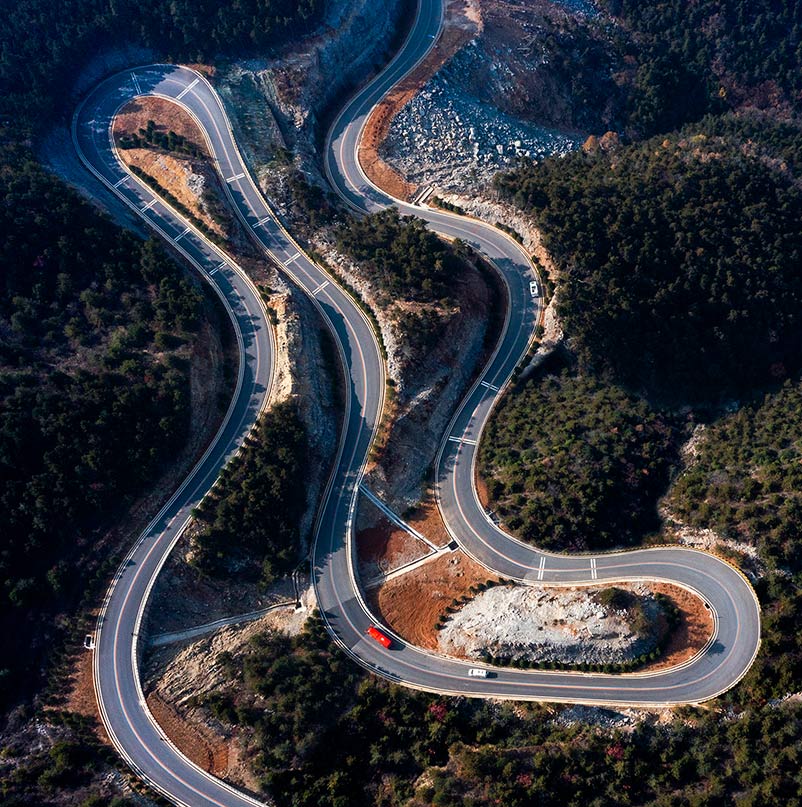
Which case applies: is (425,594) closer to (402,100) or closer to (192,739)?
(192,739)

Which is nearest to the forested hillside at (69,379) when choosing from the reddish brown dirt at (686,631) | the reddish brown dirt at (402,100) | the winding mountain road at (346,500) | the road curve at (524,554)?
the winding mountain road at (346,500)

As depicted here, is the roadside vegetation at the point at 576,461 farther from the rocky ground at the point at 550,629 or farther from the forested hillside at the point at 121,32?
the forested hillside at the point at 121,32

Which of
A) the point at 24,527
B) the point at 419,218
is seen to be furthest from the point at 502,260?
the point at 24,527

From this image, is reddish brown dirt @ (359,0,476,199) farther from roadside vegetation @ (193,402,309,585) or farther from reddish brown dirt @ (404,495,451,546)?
reddish brown dirt @ (404,495,451,546)

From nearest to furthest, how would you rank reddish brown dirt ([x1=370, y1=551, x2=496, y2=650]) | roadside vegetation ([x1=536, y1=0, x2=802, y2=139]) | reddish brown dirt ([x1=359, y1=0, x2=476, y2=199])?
reddish brown dirt ([x1=370, y1=551, x2=496, y2=650]) < reddish brown dirt ([x1=359, y1=0, x2=476, y2=199]) < roadside vegetation ([x1=536, y1=0, x2=802, y2=139])

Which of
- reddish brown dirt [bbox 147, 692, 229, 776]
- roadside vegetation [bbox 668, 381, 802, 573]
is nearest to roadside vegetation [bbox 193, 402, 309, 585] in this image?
reddish brown dirt [bbox 147, 692, 229, 776]

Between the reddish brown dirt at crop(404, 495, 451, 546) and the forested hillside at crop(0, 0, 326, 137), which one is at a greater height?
the forested hillside at crop(0, 0, 326, 137)

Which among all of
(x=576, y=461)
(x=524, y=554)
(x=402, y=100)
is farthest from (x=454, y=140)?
(x=524, y=554)
